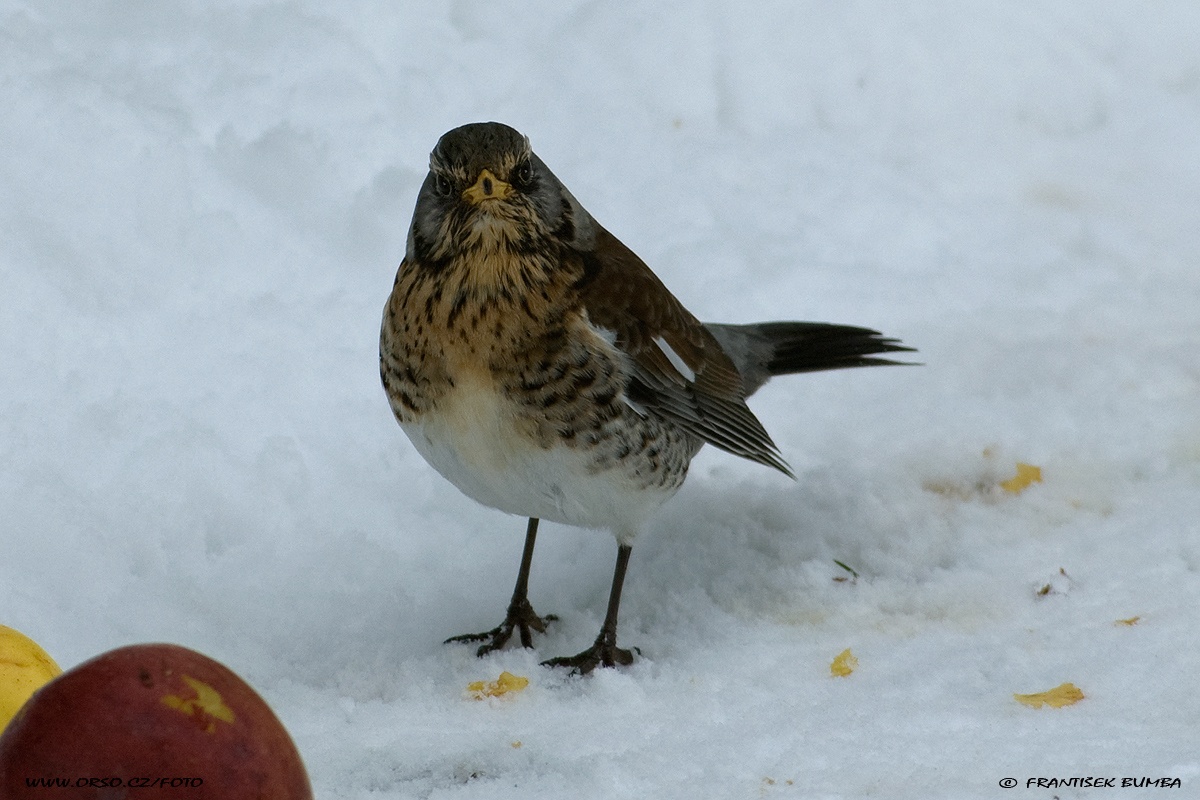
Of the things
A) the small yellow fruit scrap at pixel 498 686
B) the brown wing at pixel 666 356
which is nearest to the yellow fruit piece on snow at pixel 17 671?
the small yellow fruit scrap at pixel 498 686

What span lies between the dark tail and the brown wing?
0.36m

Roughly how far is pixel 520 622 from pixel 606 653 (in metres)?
0.37

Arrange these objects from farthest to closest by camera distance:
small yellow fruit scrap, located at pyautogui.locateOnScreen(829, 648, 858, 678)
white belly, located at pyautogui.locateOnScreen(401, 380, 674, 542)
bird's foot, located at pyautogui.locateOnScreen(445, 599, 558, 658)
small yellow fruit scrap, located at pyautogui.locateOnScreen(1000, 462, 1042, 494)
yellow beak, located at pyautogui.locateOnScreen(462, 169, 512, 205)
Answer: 1. small yellow fruit scrap, located at pyautogui.locateOnScreen(1000, 462, 1042, 494)
2. bird's foot, located at pyautogui.locateOnScreen(445, 599, 558, 658)
3. small yellow fruit scrap, located at pyautogui.locateOnScreen(829, 648, 858, 678)
4. white belly, located at pyautogui.locateOnScreen(401, 380, 674, 542)
5. yellow beak, located at pyautogui.locateOnScreen(462, 169, 512, 205)

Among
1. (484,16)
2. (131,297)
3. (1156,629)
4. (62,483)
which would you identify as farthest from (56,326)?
(1156,629)

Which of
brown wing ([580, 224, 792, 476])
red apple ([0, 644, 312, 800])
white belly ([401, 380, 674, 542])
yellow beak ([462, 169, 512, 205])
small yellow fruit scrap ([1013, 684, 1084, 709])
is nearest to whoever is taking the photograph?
red apple ([0, 644, 312, 800])

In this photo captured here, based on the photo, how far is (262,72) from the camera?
6.43 metres

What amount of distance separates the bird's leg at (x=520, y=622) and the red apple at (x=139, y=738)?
1.91 meters

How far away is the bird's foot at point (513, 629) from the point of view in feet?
14.6

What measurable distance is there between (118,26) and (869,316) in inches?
139

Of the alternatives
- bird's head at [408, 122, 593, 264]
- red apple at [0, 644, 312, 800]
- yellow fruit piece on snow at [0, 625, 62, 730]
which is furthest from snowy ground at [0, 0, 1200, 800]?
bird's head at [408, 122, 593, 264]

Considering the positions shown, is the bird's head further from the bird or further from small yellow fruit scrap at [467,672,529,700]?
small yellow fruit scrap at [467,672,529,700]

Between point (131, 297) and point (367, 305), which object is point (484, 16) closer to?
point (367, 305)

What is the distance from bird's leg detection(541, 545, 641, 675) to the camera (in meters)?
4.24

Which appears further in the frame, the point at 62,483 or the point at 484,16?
the point at 484,16
